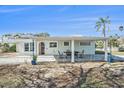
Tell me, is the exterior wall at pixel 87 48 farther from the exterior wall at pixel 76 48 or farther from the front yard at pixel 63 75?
the front yard at pixel 63 75

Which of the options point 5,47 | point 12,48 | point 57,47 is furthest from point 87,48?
point 5,47

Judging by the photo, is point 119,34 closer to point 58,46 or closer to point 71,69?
point 58,46

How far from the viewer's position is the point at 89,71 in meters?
15.0

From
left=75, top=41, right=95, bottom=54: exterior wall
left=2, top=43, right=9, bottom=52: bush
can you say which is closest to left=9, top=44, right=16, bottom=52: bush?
left=2, top=43, right=9, bottom=52: bush

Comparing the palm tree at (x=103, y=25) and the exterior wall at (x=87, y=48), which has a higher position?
the palm tree at (x=103, y=25)

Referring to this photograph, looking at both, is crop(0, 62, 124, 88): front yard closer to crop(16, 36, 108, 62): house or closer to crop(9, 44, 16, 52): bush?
crop(16, 36, 108, 62): house

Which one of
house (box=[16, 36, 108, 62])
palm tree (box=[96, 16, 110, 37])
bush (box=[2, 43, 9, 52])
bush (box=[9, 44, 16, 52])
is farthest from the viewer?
palm tree (box=[96, 16, 110, 37])

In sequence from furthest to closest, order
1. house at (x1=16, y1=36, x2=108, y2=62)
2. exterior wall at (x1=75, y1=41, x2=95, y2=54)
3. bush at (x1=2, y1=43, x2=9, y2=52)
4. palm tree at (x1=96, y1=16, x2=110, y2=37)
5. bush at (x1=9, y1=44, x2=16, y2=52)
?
palm tree at (x1=96, y1=16, x2=110, y2=37), bush at (x1=9, y1=44, x2=16, y2=52), bush at (x1=2, y1=43, x2=9, y2=52), exterior wall at (x1=75, y1=41, x2=95, y2=54), house at (x1=16, y1=36, x2=108, y2=62)

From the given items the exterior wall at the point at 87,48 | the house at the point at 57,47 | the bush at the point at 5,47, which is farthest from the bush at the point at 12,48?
the exterior wall at the point at 87,48

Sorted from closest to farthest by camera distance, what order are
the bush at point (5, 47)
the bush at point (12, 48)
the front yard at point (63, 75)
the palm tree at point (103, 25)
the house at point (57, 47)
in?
the front yard at point (63, 75) < the house at point (57, 47) < the bush at point (5, 47) < the bush at point (12, 48) < the palm tree at point (103, 25)

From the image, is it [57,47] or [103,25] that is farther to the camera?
[103,25]

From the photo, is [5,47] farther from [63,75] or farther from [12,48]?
[63,75]

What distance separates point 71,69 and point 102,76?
1764mm

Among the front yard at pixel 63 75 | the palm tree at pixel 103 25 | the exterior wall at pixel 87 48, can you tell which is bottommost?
the front yard at pixel 63 75
